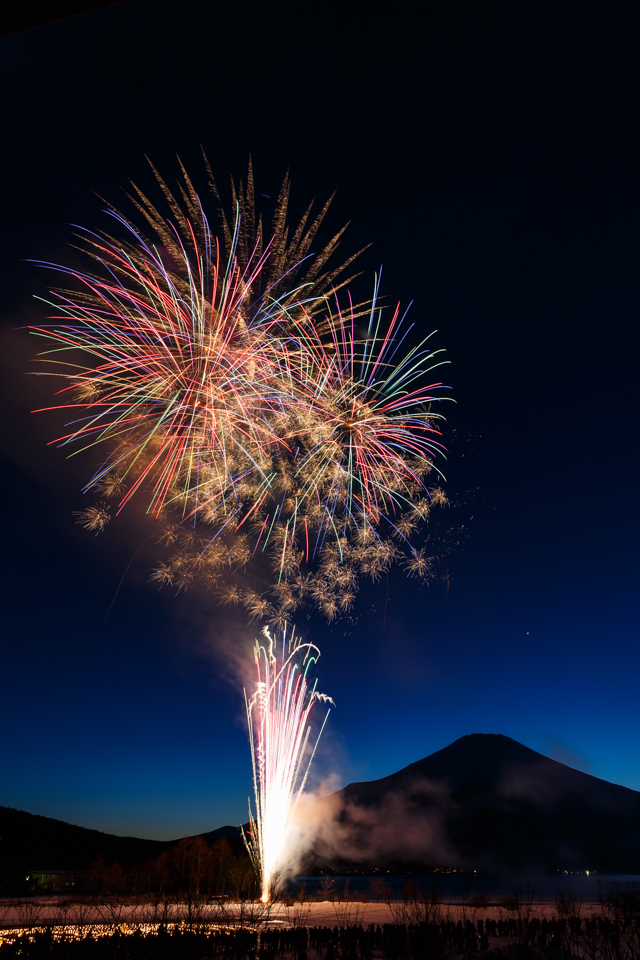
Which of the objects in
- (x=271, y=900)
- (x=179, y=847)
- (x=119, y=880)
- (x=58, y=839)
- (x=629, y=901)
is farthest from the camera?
(x=58, y=839)

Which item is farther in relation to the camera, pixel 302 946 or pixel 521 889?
pixel 521 889

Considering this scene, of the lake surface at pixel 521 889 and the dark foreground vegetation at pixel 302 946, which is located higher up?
the dark foreground vegetation at pixel 302 946

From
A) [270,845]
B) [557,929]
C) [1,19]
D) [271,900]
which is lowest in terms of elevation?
[271,900]

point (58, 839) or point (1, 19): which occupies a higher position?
point (1, 19)

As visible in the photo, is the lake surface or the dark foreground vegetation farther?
the lake surface

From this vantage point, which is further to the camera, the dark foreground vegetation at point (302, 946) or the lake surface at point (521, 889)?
the lake surface at point (521, 889)

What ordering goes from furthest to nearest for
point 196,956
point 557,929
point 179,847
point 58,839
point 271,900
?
point 58,839, point 179,847, point 271,900, point 557,929, point 196,956

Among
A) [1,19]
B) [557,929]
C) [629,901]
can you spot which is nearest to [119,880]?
[629,901]

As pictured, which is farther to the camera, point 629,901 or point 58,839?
point 58,839

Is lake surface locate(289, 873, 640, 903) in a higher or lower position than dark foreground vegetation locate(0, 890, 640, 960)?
lower

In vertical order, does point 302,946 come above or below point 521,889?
above

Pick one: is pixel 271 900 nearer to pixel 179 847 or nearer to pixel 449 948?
pixel 449 948
